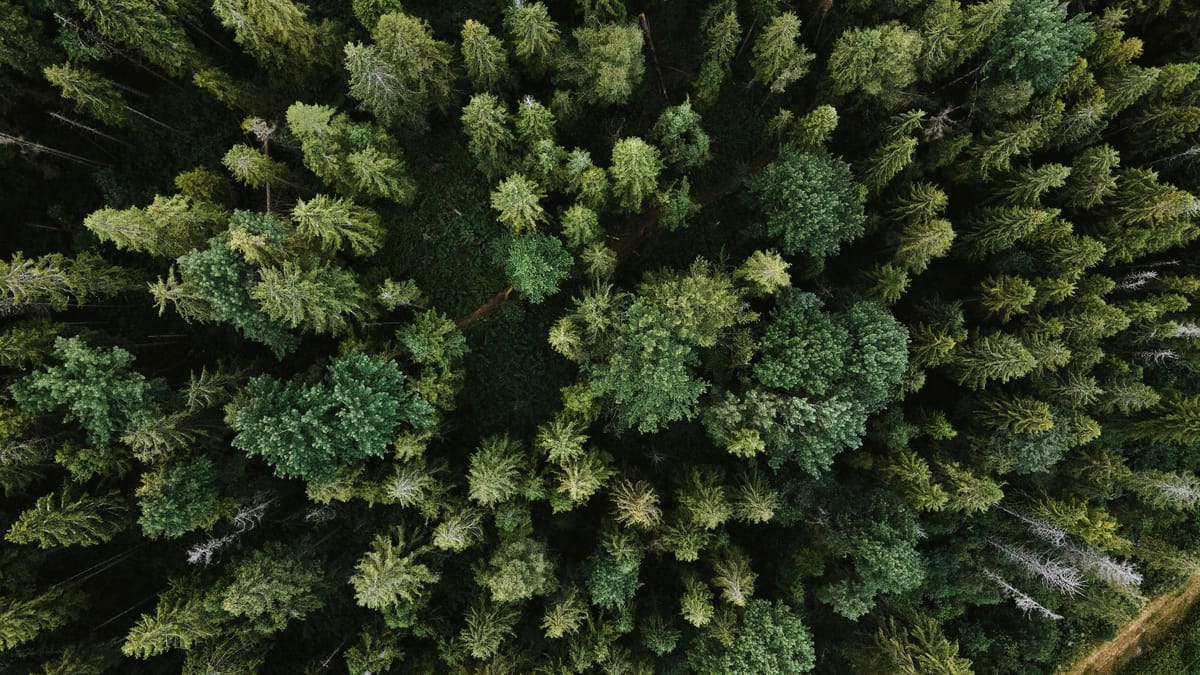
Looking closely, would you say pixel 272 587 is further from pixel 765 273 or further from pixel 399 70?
pixel 765 273

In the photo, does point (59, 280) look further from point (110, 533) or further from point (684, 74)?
point (684, 74)

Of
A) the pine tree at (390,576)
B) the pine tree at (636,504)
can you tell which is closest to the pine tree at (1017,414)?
the pine tree at (636,504)

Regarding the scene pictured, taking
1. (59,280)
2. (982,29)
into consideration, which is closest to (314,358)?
(59,280)

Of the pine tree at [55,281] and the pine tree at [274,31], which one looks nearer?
the pine tree at [274,31]

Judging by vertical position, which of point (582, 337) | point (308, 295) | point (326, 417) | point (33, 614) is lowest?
point (33, 614)

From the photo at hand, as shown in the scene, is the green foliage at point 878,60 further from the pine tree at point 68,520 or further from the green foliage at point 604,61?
the pine tree at point 68,520

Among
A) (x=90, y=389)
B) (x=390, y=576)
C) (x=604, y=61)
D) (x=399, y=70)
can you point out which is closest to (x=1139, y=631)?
(x=390, y=576)

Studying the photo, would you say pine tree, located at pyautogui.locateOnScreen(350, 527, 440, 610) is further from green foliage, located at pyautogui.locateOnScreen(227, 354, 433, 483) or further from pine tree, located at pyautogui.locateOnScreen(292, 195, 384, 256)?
pine tree, located at pyautogui.locateOnScreen(292, 195, 384, 256)
